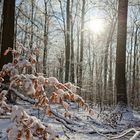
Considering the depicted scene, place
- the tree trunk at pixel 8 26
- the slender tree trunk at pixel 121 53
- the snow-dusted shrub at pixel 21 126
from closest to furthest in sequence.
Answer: the snow-dusted shrub at pixel 21 126 < the tree trunk at pixel 8 26 < the slender tree trunk at pixel 121 53

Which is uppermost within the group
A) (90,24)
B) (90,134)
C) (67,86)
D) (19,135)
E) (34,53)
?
(90,24)

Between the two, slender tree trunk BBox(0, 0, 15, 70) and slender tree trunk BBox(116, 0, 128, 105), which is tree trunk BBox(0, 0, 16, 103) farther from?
slender tree trunk BBox(116, 0, 128, 105)

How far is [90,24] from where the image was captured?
31.8 meters

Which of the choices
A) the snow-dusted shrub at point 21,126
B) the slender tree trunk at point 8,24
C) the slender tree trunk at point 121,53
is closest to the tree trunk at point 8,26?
the slender tree trunk at point 8,24

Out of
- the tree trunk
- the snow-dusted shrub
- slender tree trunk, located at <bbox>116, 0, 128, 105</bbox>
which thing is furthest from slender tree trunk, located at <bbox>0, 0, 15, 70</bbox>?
the snow-dusted shrub

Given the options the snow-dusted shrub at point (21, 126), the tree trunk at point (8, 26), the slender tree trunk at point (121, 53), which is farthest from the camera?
the slender tree trunk at point (121, 53)

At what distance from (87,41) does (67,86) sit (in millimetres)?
48395

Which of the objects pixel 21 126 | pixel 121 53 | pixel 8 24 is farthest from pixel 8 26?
pixel 21 126

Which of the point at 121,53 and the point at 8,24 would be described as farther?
the point at 121,53

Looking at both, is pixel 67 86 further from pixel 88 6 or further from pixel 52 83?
pixel 88 6

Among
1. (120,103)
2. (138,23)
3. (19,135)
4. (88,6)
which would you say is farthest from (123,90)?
(138,23)

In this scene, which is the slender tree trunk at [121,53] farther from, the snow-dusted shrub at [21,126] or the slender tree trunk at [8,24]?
the snow-dusted shrub at [21,126]

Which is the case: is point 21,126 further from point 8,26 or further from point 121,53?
point 121,53

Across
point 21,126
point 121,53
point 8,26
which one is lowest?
point 21,126
